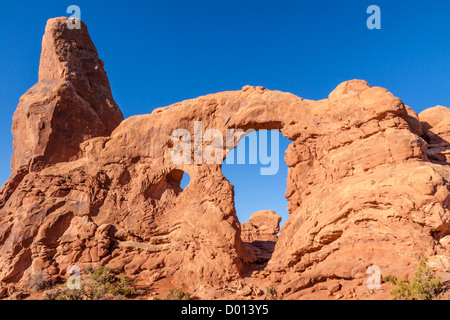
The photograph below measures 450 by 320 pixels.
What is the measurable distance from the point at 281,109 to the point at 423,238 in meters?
9.43

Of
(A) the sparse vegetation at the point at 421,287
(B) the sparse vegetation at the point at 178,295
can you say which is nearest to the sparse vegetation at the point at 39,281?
(B) the sparse vegetation at the point at 178,295

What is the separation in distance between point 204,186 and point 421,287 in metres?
11.2

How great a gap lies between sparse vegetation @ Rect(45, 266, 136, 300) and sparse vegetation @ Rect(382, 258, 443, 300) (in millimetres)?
9774

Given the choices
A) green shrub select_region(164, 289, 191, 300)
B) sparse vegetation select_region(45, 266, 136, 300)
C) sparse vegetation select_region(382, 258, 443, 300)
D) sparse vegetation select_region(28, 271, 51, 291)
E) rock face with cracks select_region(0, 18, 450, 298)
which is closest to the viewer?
sparse vegetation select_region(382, 258, 443, 300)

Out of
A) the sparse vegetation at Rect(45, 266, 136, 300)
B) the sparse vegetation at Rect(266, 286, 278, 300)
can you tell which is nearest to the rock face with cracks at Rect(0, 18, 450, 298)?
the sparse vegetation at Rect(266, 286, 278, 300)

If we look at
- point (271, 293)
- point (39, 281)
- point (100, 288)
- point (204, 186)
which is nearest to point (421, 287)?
point (271, 293)

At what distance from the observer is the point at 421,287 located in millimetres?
9391

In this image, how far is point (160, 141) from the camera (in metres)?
19.9

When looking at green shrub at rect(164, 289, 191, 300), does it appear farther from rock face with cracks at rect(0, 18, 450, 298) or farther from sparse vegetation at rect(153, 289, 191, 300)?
rock face with cracks at rect(0, 18, 450, 298)

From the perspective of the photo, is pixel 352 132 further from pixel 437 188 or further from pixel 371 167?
pixel 437 188

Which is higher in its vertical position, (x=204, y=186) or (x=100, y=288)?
(x=204, y=186)

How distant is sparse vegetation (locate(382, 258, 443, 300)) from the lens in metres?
9.29

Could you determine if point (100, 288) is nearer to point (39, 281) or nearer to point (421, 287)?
point (39, 281)

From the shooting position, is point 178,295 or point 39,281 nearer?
point 178,295
